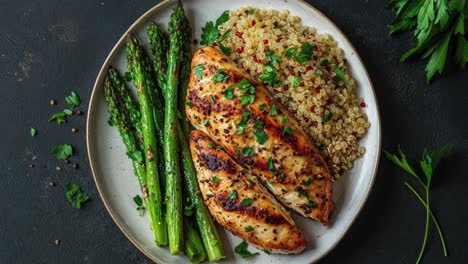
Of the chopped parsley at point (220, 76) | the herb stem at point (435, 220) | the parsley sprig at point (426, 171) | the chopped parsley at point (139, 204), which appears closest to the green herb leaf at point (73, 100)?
the chopped parsley at point (139, 204)

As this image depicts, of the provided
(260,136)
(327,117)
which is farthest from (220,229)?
(327,117)

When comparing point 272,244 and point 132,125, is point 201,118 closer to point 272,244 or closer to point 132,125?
point 132,125

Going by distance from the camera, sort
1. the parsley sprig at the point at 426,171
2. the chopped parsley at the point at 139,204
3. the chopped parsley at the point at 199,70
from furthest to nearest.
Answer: the chopped parsley at the point at 139,204
the parsley sprig at the point at 426,171
the chopped parsley at the point at 199,70

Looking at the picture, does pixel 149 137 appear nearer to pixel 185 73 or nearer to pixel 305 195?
pixel 185 73

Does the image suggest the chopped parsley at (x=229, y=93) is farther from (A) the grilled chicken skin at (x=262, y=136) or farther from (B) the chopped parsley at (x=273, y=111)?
(B) the chopped parsley at (x=273, y=111)

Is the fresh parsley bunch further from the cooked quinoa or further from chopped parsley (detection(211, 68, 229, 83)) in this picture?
chopped parsley (detection(211, 68, 229, 83))

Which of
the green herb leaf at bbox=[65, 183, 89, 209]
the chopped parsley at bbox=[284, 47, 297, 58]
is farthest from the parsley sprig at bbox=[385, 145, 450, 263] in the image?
the green herb leaf at bbox=[65, 183, 89, 209]

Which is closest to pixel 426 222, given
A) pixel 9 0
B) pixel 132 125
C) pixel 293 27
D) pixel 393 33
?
pixel 393 33
